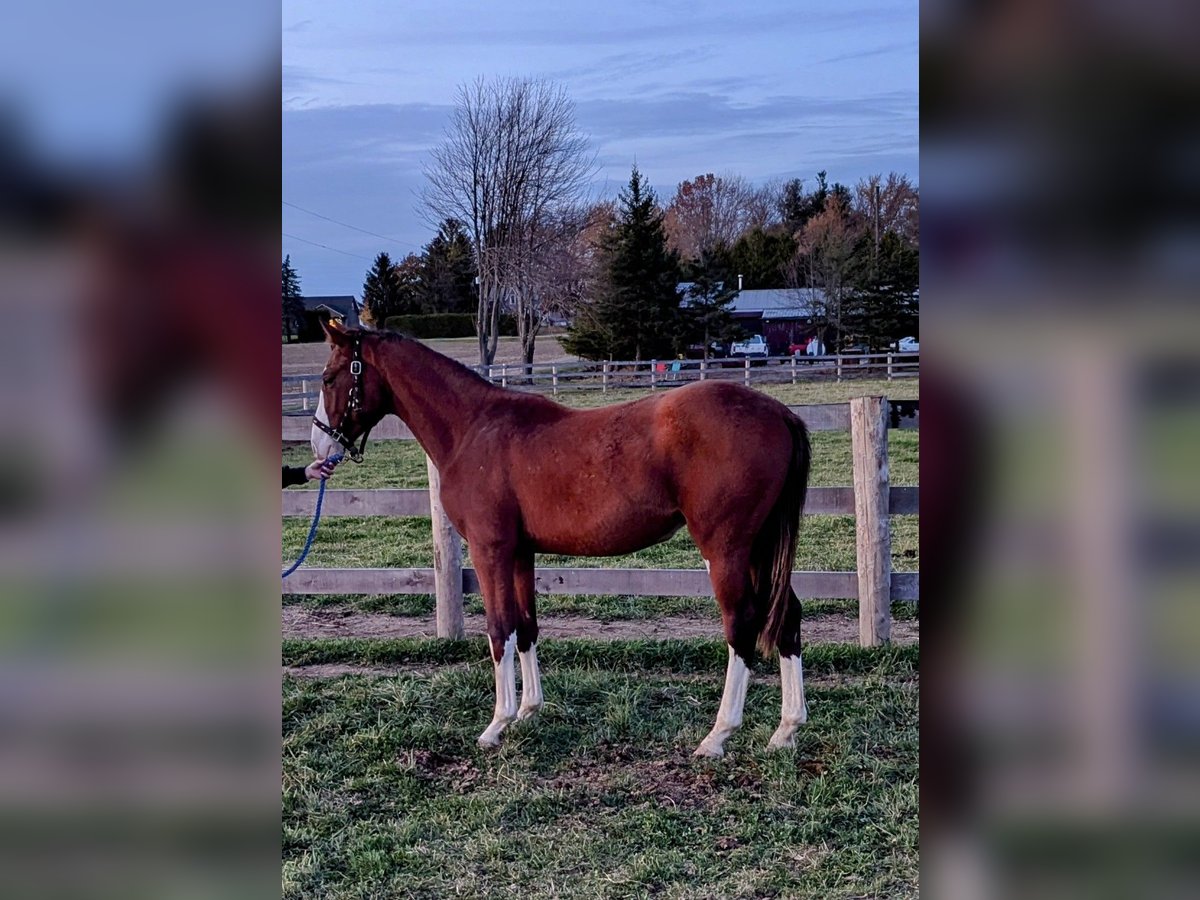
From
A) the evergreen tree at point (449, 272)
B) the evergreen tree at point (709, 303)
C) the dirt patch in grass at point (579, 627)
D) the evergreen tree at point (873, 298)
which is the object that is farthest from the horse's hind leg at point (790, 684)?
the evergreen tree at point (449, 272)

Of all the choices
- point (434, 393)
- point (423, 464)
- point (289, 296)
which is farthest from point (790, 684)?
point (423, 464)

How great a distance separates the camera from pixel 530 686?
4.55 meters

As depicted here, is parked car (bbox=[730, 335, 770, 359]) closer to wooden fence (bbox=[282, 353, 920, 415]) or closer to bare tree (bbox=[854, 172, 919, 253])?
wooden fence (bbox=[282, 353, 920, 415])

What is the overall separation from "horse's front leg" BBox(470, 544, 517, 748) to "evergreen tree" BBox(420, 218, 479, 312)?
770 inches

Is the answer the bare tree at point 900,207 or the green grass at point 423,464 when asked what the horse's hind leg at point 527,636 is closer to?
the bare tree at point 900,207

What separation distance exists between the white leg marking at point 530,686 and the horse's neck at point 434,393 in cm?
105

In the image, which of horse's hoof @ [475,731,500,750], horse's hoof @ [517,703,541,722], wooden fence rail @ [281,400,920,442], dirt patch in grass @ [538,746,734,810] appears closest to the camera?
dirt patch in grass @ [538,746,734,810]

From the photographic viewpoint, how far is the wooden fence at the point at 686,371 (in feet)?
67.2

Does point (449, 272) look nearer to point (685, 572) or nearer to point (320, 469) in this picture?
point (685, 572)

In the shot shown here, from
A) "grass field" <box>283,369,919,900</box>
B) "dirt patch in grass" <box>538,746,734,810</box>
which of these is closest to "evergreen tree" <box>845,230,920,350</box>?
"grass field" <box>283,369,919,900</box>

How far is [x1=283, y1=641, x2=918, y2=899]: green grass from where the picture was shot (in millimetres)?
3049
